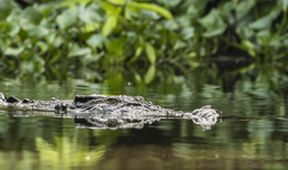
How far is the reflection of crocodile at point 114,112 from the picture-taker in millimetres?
2611

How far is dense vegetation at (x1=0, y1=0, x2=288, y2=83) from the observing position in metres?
6.15

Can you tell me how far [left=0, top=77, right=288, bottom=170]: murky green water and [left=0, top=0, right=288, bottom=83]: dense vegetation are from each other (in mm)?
2600

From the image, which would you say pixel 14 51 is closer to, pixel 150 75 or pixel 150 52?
pixel 150 52

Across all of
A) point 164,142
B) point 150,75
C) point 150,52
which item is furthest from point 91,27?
point 164,142

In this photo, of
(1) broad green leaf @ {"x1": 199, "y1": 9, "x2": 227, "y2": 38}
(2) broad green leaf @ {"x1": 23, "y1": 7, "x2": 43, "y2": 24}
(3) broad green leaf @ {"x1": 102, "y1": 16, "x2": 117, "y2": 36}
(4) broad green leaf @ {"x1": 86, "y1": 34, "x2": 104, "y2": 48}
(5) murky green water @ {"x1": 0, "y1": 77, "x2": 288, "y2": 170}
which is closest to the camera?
(5) murky green water @ {"x1": 0, "y1": 77, "x2": 288, "y2": 170}

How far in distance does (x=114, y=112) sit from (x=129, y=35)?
373cm

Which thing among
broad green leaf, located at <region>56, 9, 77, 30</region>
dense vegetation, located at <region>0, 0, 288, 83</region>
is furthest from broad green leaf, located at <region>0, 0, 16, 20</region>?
broad green leaf, located at <region>56, 9, 77, 30</region>

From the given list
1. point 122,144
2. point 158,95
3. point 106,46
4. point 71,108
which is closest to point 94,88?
point 158,95

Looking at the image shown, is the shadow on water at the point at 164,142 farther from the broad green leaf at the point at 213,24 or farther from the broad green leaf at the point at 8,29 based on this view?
the broad green leaf at the point at 213,24

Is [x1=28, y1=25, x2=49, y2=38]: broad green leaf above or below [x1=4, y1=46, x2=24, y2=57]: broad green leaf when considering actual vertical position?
above

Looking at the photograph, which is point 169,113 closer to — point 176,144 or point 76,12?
point 176,144

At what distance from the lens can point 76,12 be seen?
6.43 metres

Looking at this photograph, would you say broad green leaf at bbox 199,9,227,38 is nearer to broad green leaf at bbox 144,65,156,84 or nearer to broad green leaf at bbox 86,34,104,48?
broad green leaf at bbox 144,65,156,84

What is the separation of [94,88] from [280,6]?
3940mm
